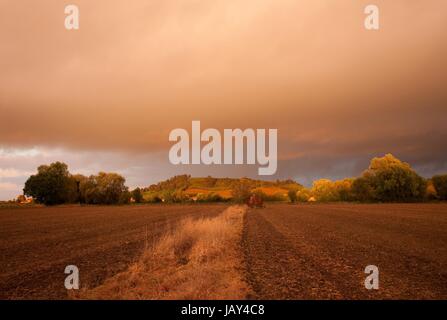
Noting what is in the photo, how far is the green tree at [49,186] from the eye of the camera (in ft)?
345

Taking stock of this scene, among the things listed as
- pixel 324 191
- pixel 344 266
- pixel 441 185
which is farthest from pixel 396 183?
pixel 344 266

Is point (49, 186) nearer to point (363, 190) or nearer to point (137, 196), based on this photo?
point (137, 196)

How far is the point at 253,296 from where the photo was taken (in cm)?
845

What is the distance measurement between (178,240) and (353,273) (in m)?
10.3

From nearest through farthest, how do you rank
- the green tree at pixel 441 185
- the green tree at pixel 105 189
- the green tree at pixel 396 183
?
the green tree at pixel 396 183, the green tree at pixel 441 185, the green tree at pixel 105 189

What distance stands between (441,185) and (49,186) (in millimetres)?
145497

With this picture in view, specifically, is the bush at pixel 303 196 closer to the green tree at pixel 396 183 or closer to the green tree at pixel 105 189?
the green tree at pixel 396 183

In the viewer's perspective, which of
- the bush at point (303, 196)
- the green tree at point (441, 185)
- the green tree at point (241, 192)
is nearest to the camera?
the green tree at point (441, 185)

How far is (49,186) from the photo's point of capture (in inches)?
4183

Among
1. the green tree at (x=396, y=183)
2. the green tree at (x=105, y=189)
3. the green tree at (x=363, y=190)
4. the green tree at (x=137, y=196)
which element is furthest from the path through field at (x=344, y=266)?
the green tree at (x=137, y=196)

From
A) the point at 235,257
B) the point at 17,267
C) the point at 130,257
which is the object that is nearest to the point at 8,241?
the point at 17,267

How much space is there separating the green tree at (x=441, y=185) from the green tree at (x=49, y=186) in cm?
14104

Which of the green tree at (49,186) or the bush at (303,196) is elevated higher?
the green tree at (49,186)

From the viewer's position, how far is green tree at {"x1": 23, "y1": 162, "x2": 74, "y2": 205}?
345 ft
